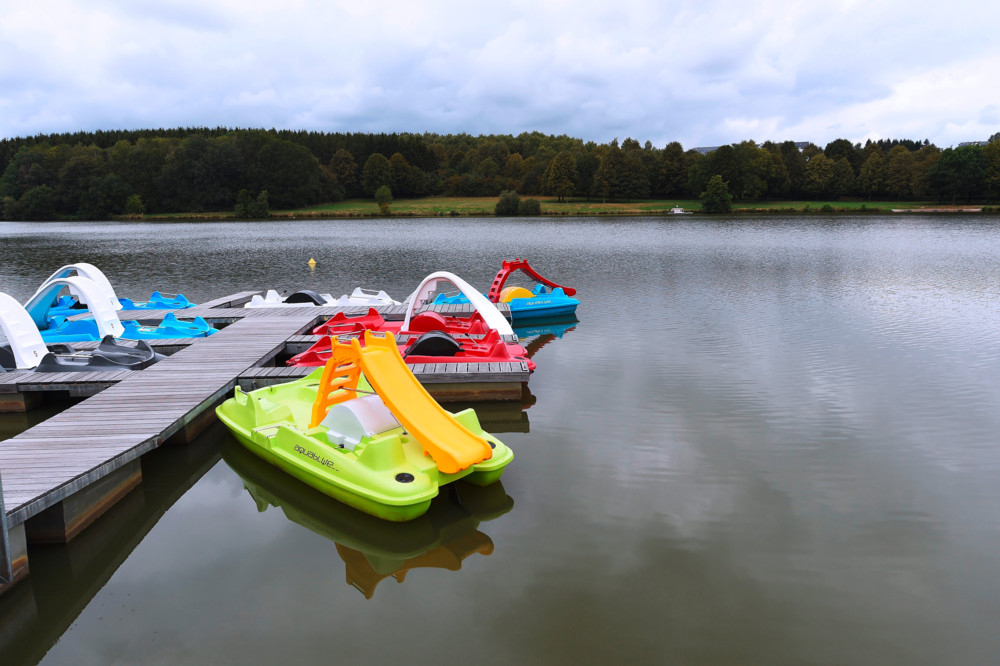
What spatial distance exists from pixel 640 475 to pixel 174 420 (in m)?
6.16

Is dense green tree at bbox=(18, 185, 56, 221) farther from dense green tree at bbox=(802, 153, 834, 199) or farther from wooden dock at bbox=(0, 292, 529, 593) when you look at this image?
dense green tree at bbox=(802, 153, 834, 199)

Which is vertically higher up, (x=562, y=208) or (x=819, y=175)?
(x=819, y=175)

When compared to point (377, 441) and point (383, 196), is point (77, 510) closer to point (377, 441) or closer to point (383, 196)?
point (377, 441)

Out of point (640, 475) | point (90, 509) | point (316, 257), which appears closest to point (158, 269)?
point (316, 257)

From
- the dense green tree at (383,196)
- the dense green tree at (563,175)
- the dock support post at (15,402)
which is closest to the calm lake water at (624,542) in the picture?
the dock support post at (15,402)

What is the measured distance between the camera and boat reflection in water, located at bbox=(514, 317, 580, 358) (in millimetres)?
16609

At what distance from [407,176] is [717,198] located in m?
48.8

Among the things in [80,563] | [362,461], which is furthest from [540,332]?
[80,563]

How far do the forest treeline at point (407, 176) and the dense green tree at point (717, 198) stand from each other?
772 centimetres

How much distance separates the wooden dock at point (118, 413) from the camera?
6445 millimetres

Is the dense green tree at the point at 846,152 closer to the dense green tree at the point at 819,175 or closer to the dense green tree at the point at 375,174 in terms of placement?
the dense green tree at the point at 819,175

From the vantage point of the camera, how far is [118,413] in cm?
890

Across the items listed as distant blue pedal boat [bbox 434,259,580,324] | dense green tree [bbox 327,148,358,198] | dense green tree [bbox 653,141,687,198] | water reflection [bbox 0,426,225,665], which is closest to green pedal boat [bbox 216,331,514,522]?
water reflection [bbox 0,426,225,665]

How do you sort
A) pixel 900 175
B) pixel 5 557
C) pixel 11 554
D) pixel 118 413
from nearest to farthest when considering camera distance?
pixel 5 557
pixel 11 554
pixel 118 413
pixel 900 175
